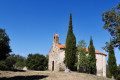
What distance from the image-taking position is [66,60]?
79.4 ft

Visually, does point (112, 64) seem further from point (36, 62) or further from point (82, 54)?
point (36, 62)

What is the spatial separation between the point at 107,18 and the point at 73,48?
11.5m

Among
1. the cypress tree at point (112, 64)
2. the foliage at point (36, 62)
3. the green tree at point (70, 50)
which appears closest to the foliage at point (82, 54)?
the green tree at point (70, 50)

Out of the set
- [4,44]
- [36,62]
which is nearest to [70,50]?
[36,62]

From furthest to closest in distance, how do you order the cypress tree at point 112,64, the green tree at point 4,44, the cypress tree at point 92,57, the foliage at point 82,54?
the cypress tree at point 112,64 → the cypress tree at point 92,57 → the foliage at point 82,54 → the green tree at point 4,44

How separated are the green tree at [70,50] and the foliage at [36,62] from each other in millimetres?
9532

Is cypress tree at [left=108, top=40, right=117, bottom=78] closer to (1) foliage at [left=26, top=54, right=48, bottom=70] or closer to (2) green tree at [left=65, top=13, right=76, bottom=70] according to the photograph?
(2) green tree at [left=65, top=13, right=76, bottom=70]

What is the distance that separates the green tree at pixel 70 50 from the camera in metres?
23.8

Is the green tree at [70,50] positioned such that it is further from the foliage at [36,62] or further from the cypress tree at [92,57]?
the foliage at [36,62]

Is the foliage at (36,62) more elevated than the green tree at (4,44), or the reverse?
the green tree at (4,44)

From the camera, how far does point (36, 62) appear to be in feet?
100

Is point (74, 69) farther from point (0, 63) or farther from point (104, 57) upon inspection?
point (0, 63)

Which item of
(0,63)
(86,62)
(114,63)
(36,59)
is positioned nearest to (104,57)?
(114,63)

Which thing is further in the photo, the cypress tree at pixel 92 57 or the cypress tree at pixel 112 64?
the cypress tree at pixel 112 64
